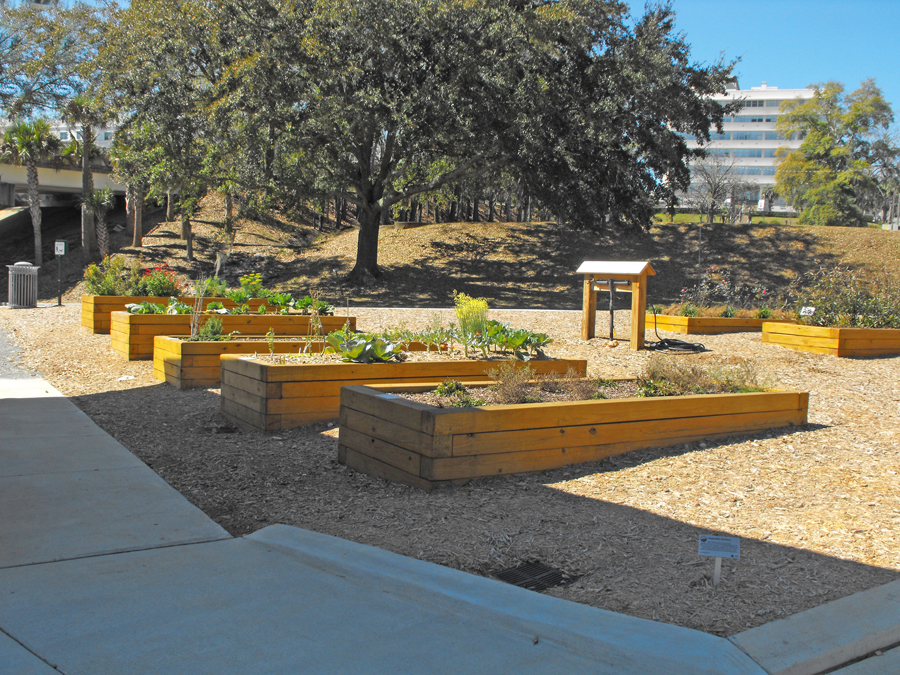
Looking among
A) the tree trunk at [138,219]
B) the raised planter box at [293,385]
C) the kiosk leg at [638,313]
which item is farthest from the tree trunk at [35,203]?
the kiosk leg at [638,313]

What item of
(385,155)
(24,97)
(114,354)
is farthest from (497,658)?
(24,97)

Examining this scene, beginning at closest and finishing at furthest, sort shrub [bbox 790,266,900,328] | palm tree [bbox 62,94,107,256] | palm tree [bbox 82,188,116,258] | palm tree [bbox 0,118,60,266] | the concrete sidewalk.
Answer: the concrete sidewalk → shrub [bbox 790,266,900,328] → palm tree [bbox 62,94,107,256] → palm tree [bbox 0,118,60,266] → palm tree [bbox 82,188,116,258]

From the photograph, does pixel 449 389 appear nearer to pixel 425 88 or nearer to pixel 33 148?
pixel 425 88

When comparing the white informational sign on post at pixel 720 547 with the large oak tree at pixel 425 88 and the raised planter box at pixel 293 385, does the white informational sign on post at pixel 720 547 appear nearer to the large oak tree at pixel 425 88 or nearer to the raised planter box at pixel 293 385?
the raised planter box at pixel 293 385

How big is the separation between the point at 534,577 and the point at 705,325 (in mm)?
10133

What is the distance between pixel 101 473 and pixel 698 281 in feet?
68.9

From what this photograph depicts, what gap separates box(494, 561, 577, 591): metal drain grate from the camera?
125 inches

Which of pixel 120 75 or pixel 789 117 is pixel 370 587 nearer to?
pixel 120 75

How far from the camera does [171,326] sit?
9672mm

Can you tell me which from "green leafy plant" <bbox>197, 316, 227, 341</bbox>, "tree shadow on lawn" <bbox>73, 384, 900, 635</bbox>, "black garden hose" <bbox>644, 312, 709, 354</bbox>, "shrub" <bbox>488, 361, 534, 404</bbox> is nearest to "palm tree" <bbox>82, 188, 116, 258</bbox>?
"green leafy plant" <bbox>197, 316, 227, 341</bbox>

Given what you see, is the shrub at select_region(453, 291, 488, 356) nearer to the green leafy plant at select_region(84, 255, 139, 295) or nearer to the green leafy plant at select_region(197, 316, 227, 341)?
the green leafy plant at select_region(197, 316, 227, 341)

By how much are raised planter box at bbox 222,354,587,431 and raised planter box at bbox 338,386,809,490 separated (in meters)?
0.95

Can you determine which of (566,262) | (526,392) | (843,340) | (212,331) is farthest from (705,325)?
(566,262)

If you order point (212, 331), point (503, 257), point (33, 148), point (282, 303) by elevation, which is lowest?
point (212, 331)
